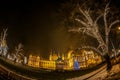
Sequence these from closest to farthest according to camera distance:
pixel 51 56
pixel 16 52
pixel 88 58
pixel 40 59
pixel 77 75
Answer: pixel 77 75
pixel 16 52
pixel 88 58
pixel 40 59
pixel 51 56

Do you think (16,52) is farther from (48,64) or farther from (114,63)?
(48,64)

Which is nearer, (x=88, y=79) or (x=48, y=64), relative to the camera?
(x=88, y=79)

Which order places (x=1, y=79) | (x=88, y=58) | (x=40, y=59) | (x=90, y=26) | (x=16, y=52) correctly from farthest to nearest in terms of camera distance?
(x=40, y=59), (x=88, y=58), (x=16, y=52), (x=90, y=26), (x=1, y=79)

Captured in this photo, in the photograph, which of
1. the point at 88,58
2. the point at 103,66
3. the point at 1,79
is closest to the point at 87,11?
the point at 103,66

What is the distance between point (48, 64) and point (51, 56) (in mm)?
13934

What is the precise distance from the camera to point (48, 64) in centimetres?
16488

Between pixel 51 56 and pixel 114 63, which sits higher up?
Result: pixel 51 56

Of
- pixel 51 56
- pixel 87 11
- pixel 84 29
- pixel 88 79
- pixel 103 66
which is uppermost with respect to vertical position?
pixel 51 56

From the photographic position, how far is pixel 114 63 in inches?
1059

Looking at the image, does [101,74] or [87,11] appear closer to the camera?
[101,74]

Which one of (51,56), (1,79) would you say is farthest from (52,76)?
(51,56)

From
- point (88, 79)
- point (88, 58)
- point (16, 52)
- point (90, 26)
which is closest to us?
point (88, 79)

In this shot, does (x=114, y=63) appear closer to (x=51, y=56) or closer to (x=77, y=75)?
(x=77, y=75)

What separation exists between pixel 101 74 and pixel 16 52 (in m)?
65.8
